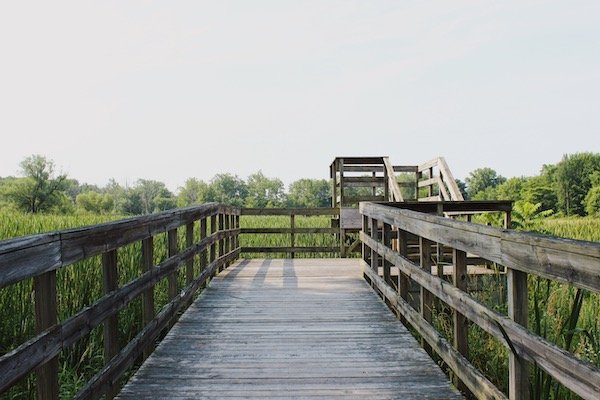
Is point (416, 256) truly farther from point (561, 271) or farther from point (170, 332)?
point (561, 271)

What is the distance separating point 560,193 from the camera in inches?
2872

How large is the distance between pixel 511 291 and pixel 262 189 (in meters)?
124

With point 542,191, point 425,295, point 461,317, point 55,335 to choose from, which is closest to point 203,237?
point 425,295

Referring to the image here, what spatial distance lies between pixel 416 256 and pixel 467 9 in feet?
21.1

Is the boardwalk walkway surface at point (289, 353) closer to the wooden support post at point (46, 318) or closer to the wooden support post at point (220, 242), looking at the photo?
the wooden support post at point (46, 318)

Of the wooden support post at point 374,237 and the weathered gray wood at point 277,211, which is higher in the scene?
the weathered gray wood at point 277,211

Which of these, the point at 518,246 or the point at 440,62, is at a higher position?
the point at 440,62

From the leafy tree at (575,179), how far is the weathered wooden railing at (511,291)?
77.1 metres

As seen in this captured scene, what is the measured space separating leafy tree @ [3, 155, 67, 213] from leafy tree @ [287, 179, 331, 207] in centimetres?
7462

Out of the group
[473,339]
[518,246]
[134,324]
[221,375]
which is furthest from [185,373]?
[473,339]

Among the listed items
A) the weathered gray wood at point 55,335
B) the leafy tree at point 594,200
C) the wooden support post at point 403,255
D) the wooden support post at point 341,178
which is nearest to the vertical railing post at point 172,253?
the weathered gray wood at point 55,335

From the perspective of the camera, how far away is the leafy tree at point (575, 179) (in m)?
71.8

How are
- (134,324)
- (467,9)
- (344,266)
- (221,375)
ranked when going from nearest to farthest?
(221,375), (134,324), (344,266), (467,9)

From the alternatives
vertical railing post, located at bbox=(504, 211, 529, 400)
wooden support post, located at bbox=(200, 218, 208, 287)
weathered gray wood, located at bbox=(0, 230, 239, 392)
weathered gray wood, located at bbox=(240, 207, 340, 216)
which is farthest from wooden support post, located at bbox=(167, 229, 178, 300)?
weathered gray wood, located at bbox=(240, 207, 340, 216)
